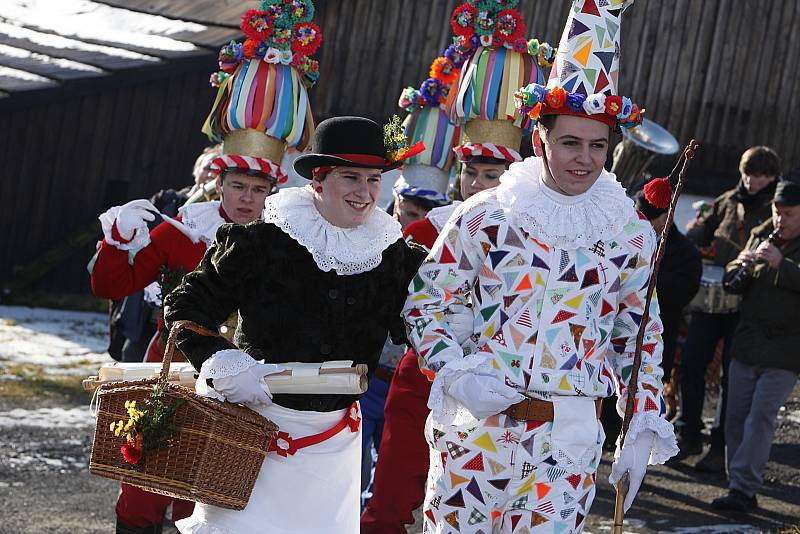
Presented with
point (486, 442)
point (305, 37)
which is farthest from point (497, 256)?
point (305, 37)

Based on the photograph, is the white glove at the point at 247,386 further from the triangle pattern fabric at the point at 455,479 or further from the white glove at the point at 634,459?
the white glove at the point at 634,459

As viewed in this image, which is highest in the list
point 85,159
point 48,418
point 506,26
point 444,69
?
point 506,26

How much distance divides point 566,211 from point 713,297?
187 inches

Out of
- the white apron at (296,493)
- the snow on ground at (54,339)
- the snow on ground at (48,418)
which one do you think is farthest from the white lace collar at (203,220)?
the snow on ground at (54,339)

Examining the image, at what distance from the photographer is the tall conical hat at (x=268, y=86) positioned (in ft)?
18.9

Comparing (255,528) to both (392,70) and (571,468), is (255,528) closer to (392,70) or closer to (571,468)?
(571,468)

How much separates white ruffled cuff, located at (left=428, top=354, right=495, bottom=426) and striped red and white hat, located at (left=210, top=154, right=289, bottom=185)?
1775mm

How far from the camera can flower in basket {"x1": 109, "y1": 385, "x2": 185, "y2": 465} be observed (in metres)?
3.99

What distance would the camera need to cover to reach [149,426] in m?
3.99

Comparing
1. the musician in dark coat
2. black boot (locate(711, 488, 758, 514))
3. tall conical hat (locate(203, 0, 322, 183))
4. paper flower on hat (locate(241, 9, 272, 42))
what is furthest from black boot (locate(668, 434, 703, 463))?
paper flower on hat (locate(241, 9, 272, 42))

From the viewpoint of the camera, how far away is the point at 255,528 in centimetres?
419

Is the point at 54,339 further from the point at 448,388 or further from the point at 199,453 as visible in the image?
the point at 448,388

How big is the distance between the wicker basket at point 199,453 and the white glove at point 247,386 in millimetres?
35

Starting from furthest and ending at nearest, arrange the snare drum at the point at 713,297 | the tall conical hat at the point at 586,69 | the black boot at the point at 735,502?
the snare drum at the point at 713,297, the black boot at the point at 735,502, the tall conical hat at the point at 586,69
